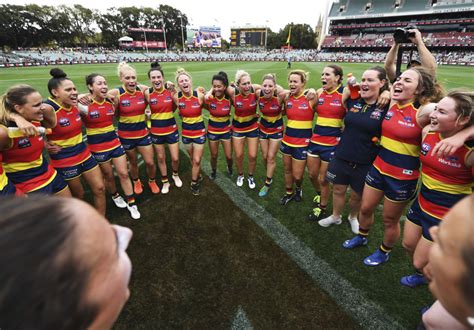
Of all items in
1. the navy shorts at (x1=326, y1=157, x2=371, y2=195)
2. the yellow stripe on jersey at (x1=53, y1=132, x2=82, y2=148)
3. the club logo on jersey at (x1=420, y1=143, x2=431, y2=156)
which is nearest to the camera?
the club logo on jersey at (x1=420, y1=143, x2=431, y2=156)

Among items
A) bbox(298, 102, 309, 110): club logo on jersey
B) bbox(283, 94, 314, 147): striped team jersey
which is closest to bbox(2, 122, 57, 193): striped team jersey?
bbox(283, 94, 314, 147): striped team jersey

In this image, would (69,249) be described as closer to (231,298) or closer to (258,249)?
(231,298)

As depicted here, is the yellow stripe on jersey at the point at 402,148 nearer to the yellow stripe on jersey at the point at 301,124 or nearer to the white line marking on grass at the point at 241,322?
the yellow stripe on jersey at the point at 301,124

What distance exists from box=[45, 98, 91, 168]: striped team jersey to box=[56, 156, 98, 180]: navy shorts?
0.05 meters

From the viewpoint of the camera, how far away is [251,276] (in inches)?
132

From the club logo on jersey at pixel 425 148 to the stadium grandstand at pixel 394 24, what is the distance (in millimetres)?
48093

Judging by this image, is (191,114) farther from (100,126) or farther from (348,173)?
(348,173)

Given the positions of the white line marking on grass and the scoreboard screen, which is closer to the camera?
the white line marking on grass

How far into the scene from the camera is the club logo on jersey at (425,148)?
8.66 feet

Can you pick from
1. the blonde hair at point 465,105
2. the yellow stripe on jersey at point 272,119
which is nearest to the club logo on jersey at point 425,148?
the blonde hair at point 465,105

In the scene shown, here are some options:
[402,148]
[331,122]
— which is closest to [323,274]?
[402,148]

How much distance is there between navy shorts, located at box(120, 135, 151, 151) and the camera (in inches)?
197

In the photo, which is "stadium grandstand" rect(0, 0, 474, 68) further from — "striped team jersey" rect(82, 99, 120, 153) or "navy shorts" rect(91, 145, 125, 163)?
"navy shorts" rect(91, 145, 125, 163)

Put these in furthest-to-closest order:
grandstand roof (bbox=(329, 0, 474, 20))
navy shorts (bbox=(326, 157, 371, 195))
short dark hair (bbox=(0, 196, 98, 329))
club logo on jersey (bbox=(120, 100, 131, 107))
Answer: grandstand roof (bbox=(329, 0, 474, 20))
club logo on jersey (bbox=(120, 100, 131, 107))
navy shorts (bbox=(326, 157, 371, 195))
short dark hair (bbox=(0, 196, 98, 329))
